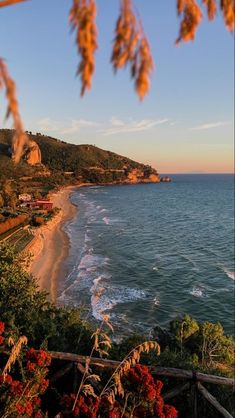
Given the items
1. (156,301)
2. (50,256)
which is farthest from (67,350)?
(50,256)

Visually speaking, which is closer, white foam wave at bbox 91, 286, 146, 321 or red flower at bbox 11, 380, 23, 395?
red flower at bbox 11, 380, 23, 395

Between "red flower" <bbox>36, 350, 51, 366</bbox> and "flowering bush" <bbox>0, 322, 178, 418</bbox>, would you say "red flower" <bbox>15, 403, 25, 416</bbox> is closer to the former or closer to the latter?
"flowering bush" <bbox>0, 322, 178, 418</bbox>

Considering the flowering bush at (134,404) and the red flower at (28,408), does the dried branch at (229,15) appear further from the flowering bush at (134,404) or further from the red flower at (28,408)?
the red flower at (28,408)

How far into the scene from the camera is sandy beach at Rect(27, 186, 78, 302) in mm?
34875

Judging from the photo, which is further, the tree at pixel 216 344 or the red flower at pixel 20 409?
the tree at pixel 216 344

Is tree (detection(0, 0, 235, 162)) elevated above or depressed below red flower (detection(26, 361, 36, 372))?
above

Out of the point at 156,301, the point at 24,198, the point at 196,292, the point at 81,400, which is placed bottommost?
the point at 196,292

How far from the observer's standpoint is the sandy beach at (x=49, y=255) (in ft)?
114

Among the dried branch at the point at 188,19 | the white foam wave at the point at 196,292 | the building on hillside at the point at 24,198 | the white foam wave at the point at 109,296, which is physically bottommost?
the white foam wave at the point at 196,292

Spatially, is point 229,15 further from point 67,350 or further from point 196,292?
point 196,292

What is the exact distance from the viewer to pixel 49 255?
44594 millimetres

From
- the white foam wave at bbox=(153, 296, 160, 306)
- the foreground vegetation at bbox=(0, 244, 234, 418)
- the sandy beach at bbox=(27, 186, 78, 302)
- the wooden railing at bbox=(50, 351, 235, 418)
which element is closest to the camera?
the foreground vegetation at bbox=(0, 244, 234, 418)

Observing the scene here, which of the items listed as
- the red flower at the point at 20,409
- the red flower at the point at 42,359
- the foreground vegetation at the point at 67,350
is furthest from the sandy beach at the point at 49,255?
the red flower at the point at 20,409

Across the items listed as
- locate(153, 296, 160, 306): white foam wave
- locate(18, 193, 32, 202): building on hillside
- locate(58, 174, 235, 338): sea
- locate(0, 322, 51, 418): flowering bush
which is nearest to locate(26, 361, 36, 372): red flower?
locate(0, 322, 51, 418): flowering bush
